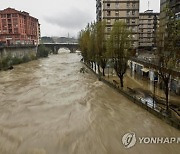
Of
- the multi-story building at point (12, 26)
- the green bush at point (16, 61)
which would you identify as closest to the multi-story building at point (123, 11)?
the green bush at point (16, 61)

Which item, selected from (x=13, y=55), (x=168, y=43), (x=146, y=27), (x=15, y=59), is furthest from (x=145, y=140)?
(x=146, y=27)

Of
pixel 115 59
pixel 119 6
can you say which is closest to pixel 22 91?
pixel 115 59

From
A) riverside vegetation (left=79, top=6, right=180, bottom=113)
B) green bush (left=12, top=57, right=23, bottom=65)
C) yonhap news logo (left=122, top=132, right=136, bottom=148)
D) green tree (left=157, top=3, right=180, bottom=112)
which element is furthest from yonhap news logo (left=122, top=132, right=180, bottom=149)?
green bush (left=12, top=57, right=23, bottom=65)

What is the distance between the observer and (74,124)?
46.3 feet

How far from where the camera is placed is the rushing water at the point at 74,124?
1117 centimetres

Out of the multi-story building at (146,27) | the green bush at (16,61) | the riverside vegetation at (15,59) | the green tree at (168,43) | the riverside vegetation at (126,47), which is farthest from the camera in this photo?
the multi-story building at (146,27)

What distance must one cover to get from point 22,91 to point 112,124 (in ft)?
45.4

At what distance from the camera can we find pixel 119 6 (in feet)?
146

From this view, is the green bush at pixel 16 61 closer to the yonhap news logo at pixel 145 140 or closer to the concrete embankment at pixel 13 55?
the concrete embankment at pixel 13 55

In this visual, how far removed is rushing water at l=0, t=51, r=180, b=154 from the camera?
1117 cm

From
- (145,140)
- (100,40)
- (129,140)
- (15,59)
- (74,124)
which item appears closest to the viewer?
(145,140)

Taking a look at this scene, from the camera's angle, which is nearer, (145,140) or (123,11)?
(145,140)

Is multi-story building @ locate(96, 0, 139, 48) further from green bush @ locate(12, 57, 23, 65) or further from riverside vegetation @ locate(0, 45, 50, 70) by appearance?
green bush @ locate(12, 57, 23, 65)

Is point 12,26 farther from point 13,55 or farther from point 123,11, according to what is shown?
point 123,11
